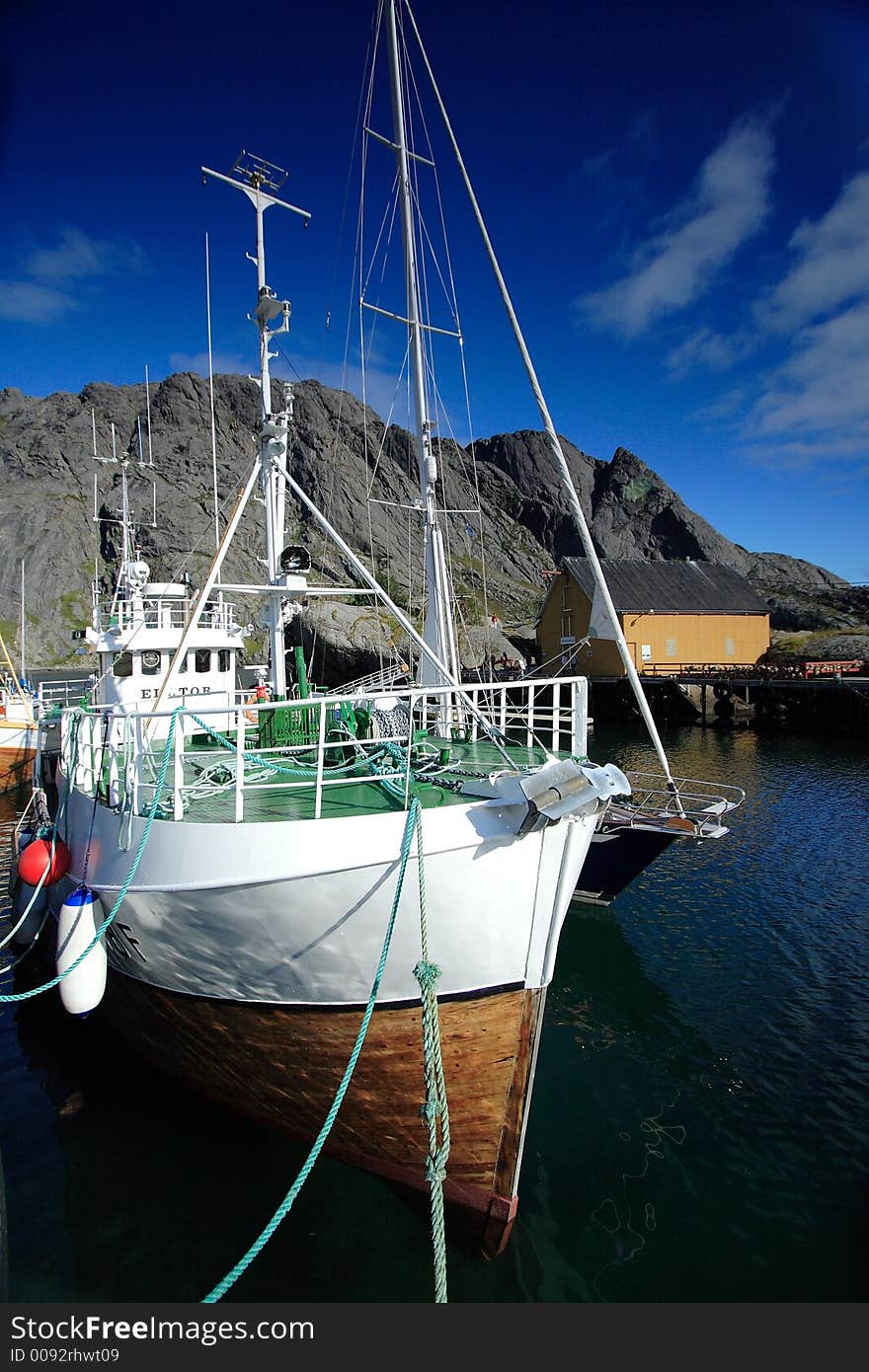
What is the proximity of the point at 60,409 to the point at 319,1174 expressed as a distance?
16410 centimetres

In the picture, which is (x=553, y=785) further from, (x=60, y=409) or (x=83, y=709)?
(x=60, y=409)

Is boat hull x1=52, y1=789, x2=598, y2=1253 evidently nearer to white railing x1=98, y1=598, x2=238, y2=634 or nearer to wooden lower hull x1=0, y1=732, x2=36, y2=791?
white railing x1=98, y1=598, x2=238, y2=634

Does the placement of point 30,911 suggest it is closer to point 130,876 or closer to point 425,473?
point 130,876

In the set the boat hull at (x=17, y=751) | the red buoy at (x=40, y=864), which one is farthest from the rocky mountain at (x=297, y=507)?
the red buoy at (x=40, y=864)

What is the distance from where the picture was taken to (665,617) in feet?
157

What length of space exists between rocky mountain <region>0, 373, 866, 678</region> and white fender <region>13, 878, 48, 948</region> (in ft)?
224

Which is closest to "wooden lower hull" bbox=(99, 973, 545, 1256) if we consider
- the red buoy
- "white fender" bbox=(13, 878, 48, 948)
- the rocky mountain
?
the red buoy

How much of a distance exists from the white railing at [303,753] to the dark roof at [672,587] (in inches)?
1599

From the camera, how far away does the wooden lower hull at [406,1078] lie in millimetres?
5699

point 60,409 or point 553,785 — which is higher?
point 60,409

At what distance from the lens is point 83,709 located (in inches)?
376
